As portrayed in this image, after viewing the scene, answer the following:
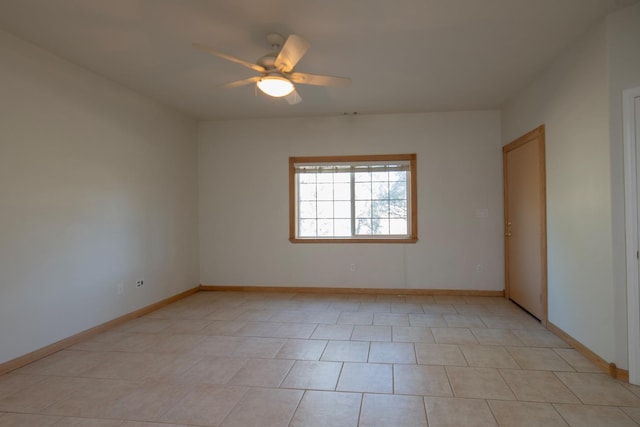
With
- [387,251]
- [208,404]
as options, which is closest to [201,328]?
[208,404]

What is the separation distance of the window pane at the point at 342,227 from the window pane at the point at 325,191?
39 cm

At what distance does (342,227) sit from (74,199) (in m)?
3.47

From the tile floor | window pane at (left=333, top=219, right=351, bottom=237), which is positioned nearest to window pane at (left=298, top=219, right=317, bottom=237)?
window pane at (left=333, top=219, right=351, bottom=237)

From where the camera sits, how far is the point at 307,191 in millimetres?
5777

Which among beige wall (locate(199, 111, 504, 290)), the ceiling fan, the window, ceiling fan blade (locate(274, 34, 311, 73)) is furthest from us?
the window

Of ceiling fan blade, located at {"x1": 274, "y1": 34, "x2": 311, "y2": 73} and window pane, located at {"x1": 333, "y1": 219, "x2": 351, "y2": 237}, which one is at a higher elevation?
ceiling fan blade, located at {"x1": 274, "y1": 34, "x2": 311, "y2": 73}

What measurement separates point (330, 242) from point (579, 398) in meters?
3.62

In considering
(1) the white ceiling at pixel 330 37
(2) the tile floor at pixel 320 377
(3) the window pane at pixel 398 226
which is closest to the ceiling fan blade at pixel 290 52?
(1) the white ceiling at pixel 330 37

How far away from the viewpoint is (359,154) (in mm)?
5547

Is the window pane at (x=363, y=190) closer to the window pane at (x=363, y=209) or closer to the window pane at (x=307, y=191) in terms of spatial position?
the window pane at (x=363, y=209)

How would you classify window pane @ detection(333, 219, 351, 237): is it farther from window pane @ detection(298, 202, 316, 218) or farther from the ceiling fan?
the ceiling fan

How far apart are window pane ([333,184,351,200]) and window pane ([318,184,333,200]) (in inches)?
2.4

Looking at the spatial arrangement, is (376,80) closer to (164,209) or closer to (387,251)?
(387,251)

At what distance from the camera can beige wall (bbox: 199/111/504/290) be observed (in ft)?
17.4
